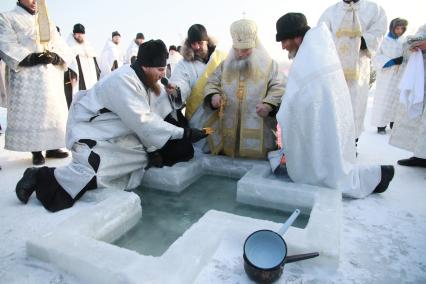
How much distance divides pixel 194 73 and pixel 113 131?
5.48ft

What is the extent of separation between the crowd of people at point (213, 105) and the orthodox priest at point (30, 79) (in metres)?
0.01

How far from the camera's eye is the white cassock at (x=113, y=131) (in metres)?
2.87

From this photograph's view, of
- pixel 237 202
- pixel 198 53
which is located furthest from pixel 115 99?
pixel 198 53

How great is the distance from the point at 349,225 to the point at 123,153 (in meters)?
2.08

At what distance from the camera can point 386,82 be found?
6.02 metres

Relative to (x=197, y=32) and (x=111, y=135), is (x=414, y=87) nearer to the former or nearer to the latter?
(x=197, y=32)

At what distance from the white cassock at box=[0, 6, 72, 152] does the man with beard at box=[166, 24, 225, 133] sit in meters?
1.62

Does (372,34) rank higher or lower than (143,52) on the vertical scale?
higher

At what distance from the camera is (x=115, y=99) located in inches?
117

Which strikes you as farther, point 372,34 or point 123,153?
point 372,34

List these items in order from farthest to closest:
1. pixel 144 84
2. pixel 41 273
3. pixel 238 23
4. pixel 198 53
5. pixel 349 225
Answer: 1. pixel 198 53
2. pixel 238 23
3. pixel 144 84
4. pixel 349 225
5. pixel 41 273

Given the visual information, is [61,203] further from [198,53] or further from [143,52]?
[198,53]

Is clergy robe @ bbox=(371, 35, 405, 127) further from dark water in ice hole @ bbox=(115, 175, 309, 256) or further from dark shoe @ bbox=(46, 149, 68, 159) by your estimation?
dark shoe @ bbox=(46, 149, 68, 159)

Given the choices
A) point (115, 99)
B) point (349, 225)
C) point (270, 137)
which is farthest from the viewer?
point (270, 137)
